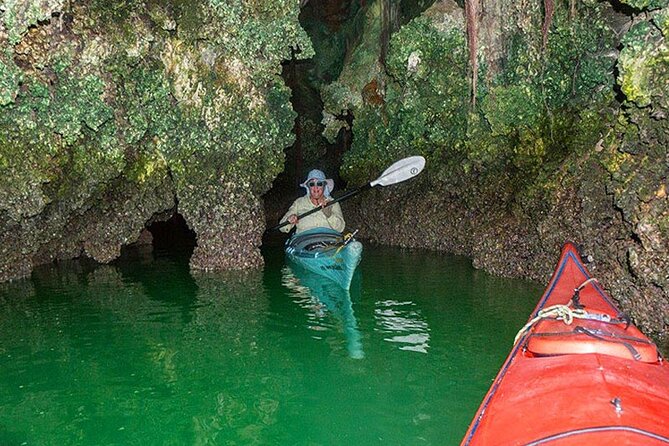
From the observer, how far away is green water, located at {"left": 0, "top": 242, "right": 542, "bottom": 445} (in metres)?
4.11

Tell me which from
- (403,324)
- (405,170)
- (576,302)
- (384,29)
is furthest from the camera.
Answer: (384,29)

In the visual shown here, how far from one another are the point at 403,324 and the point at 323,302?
5.36ft

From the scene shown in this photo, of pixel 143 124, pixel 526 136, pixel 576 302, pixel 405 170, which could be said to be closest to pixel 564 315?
pixel 576 302

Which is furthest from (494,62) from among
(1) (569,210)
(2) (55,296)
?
(2) (55,296)

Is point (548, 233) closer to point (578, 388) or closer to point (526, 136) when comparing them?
point (526, 136)

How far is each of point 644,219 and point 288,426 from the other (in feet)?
14.3

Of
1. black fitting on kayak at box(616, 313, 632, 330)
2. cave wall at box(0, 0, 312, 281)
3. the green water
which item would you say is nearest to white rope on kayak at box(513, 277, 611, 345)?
black fitting on kayak at box(616, 313, 632, 330)

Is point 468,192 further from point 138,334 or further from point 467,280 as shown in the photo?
point 138,334

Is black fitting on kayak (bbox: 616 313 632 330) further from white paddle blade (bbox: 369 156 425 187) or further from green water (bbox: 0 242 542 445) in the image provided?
white paddle blade (bbox: 369 156 425 187)

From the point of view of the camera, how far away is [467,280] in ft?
30.1

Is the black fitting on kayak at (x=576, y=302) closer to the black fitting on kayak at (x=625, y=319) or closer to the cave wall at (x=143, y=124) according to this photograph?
the black fitting on kayak at (x=625, y=319)

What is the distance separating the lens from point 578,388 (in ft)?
9.79

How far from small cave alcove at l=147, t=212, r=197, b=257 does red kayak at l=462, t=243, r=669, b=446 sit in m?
9.43

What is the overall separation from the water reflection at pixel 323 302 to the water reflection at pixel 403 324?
1.20 ft
